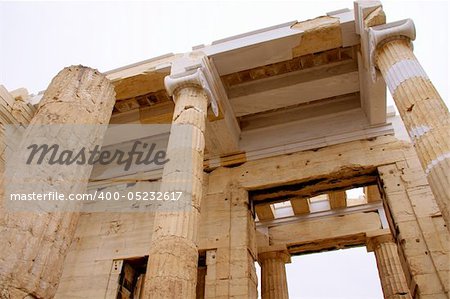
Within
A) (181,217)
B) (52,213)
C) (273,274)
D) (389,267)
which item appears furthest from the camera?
(273,274)

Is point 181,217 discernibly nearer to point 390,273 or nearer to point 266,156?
point 266,156

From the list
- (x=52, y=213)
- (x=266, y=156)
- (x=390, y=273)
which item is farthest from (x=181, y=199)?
(x=390, y=273)

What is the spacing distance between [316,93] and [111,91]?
5620mm

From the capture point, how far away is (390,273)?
10.3 meters

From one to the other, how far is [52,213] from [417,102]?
555 cm

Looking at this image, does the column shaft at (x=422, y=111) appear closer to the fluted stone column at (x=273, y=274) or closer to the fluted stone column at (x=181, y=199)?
the fluted stone column at (x=181, y=199)

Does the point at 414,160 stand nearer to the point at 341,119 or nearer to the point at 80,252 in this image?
the point at 341,119

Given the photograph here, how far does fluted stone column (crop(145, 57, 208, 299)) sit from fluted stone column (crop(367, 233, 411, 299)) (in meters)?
6.67

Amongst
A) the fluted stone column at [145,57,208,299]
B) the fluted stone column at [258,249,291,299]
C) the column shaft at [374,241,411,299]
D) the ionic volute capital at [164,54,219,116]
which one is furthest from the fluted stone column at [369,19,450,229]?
the fluted stone column at [258,249,291,299]

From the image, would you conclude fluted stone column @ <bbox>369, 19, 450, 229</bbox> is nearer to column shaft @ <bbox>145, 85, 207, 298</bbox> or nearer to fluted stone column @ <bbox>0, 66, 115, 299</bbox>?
column shaft @ <bbox>145, 85, 207, 298</bbox>

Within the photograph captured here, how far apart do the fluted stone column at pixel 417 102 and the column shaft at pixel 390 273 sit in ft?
18.4

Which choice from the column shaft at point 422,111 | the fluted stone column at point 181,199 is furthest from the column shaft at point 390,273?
the fluted stone column at point 181,199

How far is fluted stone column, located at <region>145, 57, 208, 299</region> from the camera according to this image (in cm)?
506

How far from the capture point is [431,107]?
5.90 meters
